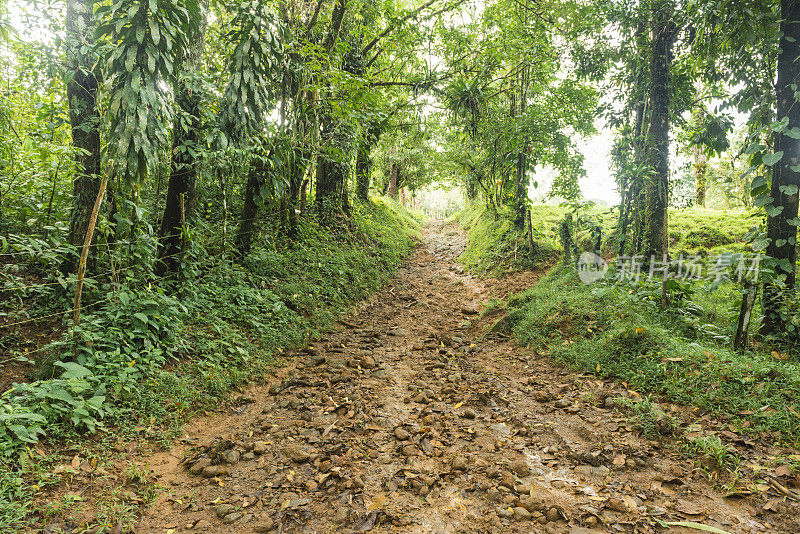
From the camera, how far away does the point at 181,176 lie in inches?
240

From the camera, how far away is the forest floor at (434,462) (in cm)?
272

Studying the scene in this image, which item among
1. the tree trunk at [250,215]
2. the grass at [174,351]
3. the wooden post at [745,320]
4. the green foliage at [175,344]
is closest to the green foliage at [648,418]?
the wooden post at [745,320]

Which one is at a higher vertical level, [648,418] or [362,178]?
[362,178]

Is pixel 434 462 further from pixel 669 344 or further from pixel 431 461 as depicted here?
pixel 669 344

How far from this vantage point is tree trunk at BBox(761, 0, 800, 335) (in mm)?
4844

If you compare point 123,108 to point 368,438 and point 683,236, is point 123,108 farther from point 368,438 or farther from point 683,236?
point 683,236

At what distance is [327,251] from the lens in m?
9.55

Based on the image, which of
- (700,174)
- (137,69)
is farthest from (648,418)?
(700,174)

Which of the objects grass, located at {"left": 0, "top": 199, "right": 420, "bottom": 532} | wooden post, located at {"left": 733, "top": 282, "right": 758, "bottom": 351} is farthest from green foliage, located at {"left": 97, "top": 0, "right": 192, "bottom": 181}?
wooden post, located at {"left": 733, "top": 282, "right": 758, "bottom": 351}

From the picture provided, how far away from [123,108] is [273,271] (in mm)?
3984

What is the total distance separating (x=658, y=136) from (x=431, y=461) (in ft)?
24.4

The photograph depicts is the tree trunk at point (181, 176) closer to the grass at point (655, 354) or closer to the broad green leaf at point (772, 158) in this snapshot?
the grass at point (655, 354)

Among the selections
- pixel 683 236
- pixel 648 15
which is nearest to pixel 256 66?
pixel 648 15

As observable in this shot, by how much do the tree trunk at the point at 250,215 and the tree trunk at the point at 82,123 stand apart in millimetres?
2705
